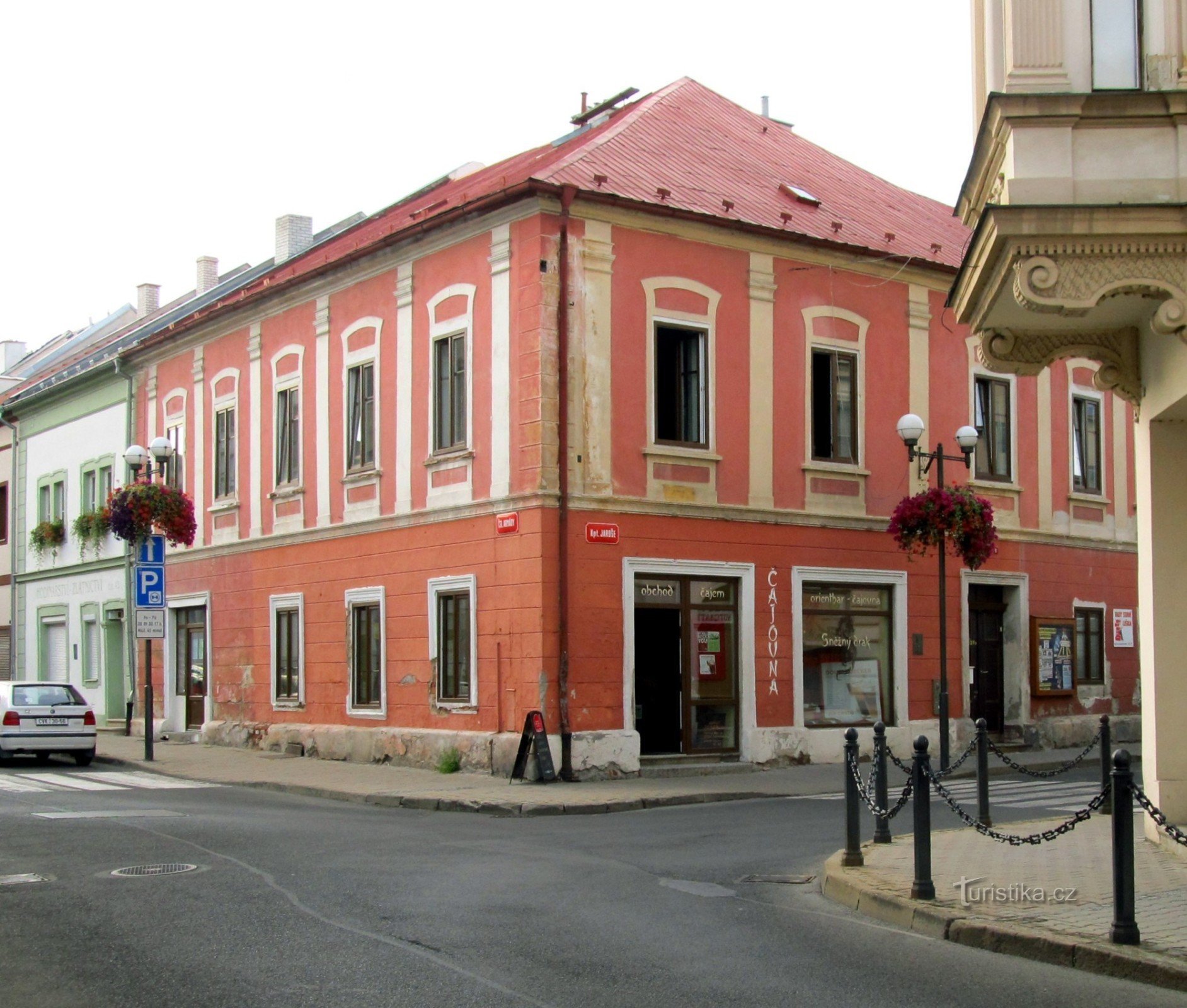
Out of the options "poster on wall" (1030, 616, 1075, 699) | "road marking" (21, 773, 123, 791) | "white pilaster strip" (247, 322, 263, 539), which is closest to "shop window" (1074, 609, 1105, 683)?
"poster on wall" (1030, 616, 1075, 699)

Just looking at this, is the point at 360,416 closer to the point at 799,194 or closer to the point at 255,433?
the point at 255,433

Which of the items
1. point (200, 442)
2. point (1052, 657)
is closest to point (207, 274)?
point (200, 442)

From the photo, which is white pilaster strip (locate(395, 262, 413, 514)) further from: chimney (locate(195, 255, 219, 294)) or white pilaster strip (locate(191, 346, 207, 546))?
chimney (locate(195, 255, 219, 294))

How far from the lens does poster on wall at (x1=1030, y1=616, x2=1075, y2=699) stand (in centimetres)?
2452

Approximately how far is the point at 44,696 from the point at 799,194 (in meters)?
14.4

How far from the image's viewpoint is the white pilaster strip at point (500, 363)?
64.3 feet

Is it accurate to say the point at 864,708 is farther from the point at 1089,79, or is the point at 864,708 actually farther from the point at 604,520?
the point at 1089,79

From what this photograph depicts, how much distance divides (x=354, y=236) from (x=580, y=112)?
192 inches

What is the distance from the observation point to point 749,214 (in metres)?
21.6

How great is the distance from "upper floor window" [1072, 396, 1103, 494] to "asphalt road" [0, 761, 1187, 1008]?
47.3 ft

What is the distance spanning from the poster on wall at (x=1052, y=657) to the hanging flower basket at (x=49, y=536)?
22.2 metres

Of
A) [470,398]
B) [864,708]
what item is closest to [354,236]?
[470,398]

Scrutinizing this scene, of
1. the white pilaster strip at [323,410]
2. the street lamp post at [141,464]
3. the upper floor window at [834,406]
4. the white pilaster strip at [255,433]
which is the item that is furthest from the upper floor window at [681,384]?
the white pilaster strip at [255,433]

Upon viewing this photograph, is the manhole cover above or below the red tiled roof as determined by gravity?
below
